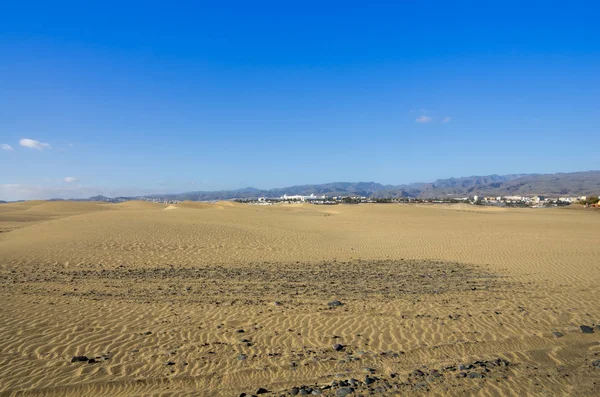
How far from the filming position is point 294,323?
901 cm

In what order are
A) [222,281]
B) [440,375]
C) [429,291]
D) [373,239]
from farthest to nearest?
1. [373,239]
2. [222,281]
3. [429,291]
4. [440,375]

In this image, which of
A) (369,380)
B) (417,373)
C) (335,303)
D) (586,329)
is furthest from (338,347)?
(586,329)

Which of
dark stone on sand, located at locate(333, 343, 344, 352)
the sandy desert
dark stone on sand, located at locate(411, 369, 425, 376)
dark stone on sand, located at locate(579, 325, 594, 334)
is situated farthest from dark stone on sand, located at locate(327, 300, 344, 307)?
dark stone on sand, located at locate(579, 325, 594, 334)

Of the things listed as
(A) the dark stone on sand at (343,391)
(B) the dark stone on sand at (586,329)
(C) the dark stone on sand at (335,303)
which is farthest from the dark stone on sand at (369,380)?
(B) the dark stone on sand at (586,329)

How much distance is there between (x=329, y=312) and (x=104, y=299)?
626 cm

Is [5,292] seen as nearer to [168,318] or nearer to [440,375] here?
[168,318]

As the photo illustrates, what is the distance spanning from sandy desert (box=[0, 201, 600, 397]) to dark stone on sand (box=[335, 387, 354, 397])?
30 mm

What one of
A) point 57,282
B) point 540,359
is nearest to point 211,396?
point 540,359

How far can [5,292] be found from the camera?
449 inches

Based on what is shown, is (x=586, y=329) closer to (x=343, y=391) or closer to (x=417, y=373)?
(x=417, y=373)

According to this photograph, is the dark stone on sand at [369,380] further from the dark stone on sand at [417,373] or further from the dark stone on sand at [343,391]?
the dark stone on sand at [417,373]

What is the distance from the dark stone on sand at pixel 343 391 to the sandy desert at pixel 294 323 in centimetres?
3

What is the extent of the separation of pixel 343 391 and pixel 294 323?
3191 mm

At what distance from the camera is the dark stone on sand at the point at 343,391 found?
583 cm
